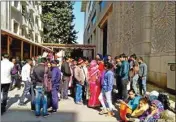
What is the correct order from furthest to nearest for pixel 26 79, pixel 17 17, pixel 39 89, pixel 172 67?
1. pixel 17 17
2. pixel 172 67
3. pixel 26 79
4. pixel 39 89

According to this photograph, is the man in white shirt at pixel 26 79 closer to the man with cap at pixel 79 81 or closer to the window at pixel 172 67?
the man with cap at pixel 79 81

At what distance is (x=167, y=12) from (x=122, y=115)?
22.3 feet

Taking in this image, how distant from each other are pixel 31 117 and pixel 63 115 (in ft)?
2.95

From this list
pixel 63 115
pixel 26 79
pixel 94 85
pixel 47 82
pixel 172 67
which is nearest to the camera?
pixel 47 82

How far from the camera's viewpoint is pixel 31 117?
27.6 feet

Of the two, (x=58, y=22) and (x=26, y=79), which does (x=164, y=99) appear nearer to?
(x=26, y=79)

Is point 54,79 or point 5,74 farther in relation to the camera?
point 54,79

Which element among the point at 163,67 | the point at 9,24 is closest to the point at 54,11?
the point at 9,24

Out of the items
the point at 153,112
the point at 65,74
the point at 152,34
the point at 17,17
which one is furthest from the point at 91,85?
the point at 17,17

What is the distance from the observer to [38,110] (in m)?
8.54

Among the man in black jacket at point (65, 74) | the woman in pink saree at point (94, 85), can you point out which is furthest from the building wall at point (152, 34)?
the man in black jacket at point (65, 74)

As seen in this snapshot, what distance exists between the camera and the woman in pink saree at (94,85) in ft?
32.0

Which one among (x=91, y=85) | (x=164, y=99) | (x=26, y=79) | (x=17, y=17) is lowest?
(x=164, y=99)

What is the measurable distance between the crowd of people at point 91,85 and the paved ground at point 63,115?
23 centimetres
